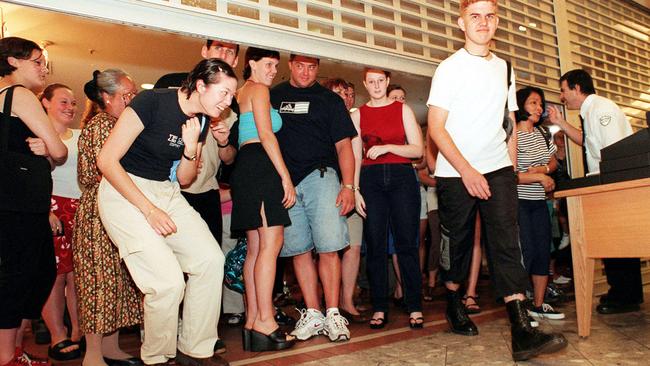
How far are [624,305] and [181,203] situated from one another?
8.67ft

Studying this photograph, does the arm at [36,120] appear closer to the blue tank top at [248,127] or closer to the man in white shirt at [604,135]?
the blue tank top at [248,127]

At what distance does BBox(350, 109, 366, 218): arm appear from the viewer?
2.95 metres

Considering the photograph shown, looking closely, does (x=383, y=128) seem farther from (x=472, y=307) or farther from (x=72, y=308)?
Result: (x=72, y=308)

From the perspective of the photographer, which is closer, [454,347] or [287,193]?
[454,347]

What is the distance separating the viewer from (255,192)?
8.18ft

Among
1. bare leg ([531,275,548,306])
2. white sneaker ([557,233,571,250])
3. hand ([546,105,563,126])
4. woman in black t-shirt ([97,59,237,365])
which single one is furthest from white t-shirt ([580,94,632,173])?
woman in black t-shirt ([97,59,237,365])

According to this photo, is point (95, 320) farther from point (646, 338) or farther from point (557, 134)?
point (557, 134)

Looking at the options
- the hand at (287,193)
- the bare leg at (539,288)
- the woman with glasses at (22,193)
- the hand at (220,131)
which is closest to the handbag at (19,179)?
the woman with glasses at (22,193)

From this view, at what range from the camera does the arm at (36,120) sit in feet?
7.32

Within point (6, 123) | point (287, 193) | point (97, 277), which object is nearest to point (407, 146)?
point (287, 193)

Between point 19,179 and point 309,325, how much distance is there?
1512 millimetres

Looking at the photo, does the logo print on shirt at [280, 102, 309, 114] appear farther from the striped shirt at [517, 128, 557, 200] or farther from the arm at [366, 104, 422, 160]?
the striped shirt at [517, 128, 557, 200]

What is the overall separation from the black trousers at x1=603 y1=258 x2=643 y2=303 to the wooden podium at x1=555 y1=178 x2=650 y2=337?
818 millimetres

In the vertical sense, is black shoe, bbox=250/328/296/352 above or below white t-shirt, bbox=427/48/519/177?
below
